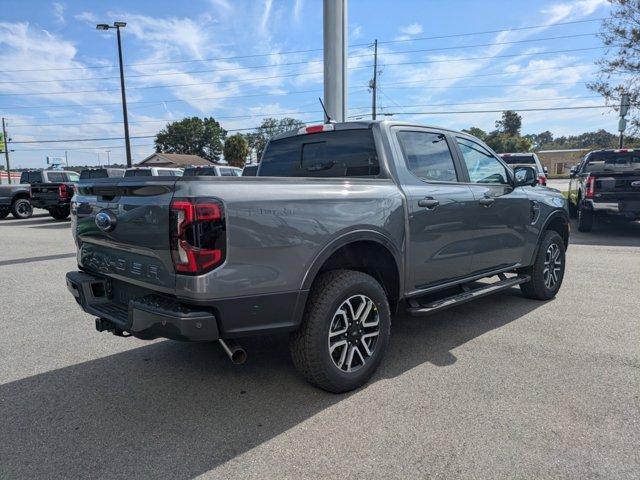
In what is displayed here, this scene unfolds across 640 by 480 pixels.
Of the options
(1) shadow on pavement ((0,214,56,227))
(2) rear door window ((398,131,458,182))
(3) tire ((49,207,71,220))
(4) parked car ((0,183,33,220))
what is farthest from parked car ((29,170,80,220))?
(2) rear door window ((398,131,458,182))

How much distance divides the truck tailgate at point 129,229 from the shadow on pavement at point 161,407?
77 cm

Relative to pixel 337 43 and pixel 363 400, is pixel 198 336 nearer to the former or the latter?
pixel 363 400

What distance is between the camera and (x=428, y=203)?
385cm

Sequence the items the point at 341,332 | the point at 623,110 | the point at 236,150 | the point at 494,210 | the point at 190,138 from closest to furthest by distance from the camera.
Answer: the point at 341,332 < the point at 494,210 < the point at 623,110 < the point at 236,150 < the point at 190,138

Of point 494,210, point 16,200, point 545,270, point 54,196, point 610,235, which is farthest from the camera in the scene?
point 16,200

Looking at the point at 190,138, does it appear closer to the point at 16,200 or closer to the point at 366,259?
the point at 16,200

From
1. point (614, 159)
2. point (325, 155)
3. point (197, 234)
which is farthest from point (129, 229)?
point (614, 159)

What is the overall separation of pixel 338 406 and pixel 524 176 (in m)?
3.46

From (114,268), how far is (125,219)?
0.46 m

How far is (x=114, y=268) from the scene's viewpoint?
3225mm

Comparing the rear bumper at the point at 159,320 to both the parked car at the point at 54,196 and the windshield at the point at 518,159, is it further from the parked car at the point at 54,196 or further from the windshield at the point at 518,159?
the parked car at the point at 54,196

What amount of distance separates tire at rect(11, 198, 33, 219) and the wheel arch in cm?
1882

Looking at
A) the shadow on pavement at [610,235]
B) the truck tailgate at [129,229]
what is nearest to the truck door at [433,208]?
the truck tailgate at [129,229]

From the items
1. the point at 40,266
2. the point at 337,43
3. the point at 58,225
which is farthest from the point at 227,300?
the point at 58,225
